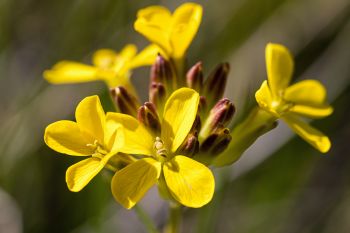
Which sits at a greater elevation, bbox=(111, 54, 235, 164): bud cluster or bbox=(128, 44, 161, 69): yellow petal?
bbox=(111, 54, 235, 164): bud cluster

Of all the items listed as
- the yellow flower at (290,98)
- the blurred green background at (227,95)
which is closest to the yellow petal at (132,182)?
the yellow flower at (290,98)

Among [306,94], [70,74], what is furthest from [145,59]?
[306,94]

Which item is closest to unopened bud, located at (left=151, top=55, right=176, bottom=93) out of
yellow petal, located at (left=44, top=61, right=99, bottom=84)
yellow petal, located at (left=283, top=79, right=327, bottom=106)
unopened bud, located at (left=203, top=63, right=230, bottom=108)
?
unopened bud, located at (left=203, top=63, right=230, bottom=108)

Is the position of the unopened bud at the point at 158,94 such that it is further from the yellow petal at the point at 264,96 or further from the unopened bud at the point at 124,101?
the yellow petal at the point at 264,96

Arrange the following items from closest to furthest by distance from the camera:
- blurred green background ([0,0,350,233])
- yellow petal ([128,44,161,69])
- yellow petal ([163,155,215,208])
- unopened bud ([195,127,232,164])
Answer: yellow petal ([163,155,215,208])
unopened bud ([195,127,232,164])
yellow petal ([128,44,161,69])
blurred green background ([0,0,350,233])

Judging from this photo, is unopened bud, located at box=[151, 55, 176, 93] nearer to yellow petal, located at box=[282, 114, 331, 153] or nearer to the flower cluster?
the flower cluster

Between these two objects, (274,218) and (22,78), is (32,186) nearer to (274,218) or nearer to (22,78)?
(22,78)

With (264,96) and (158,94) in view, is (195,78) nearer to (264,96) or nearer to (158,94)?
(158,94)
